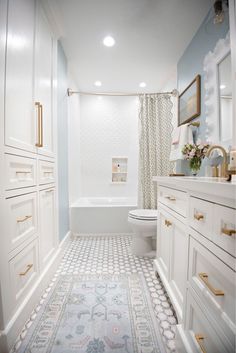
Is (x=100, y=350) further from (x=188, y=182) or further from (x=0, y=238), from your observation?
(x=188, y=182)

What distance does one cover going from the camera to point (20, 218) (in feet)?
3.49

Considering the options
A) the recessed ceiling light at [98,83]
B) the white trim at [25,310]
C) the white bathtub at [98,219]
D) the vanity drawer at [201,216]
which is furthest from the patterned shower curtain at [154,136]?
the vanity drawer at [201,216]

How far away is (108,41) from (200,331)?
243 centimetres

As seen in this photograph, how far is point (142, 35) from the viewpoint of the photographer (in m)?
1.82

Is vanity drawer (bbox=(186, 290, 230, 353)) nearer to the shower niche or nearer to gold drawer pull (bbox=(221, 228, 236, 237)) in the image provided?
gold drawer pull (bbox=(221, 228, 236, 237))

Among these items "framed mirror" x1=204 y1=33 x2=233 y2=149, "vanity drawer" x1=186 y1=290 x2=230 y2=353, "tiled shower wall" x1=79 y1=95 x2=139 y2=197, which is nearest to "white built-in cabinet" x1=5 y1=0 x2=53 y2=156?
"vanity drawer" x1=186 y1=290 x2=230 y2=353

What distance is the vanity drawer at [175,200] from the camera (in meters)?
0.97

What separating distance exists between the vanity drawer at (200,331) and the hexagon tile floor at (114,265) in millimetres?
273

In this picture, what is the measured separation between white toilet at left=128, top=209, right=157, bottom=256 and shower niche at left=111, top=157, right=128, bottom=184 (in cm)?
153

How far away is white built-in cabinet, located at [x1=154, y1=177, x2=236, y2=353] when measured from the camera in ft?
1.76

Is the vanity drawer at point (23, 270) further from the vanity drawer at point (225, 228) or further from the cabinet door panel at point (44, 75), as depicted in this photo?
the vanity drawer at point (225, 228)

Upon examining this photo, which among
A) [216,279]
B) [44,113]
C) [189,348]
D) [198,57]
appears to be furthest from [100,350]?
[198,57]

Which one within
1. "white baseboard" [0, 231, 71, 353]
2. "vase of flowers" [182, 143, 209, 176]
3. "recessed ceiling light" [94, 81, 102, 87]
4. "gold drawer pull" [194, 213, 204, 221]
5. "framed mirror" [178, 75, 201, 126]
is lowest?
"white baseboard" [0, 231, 71, 353]

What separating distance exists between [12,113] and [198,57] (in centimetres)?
181
